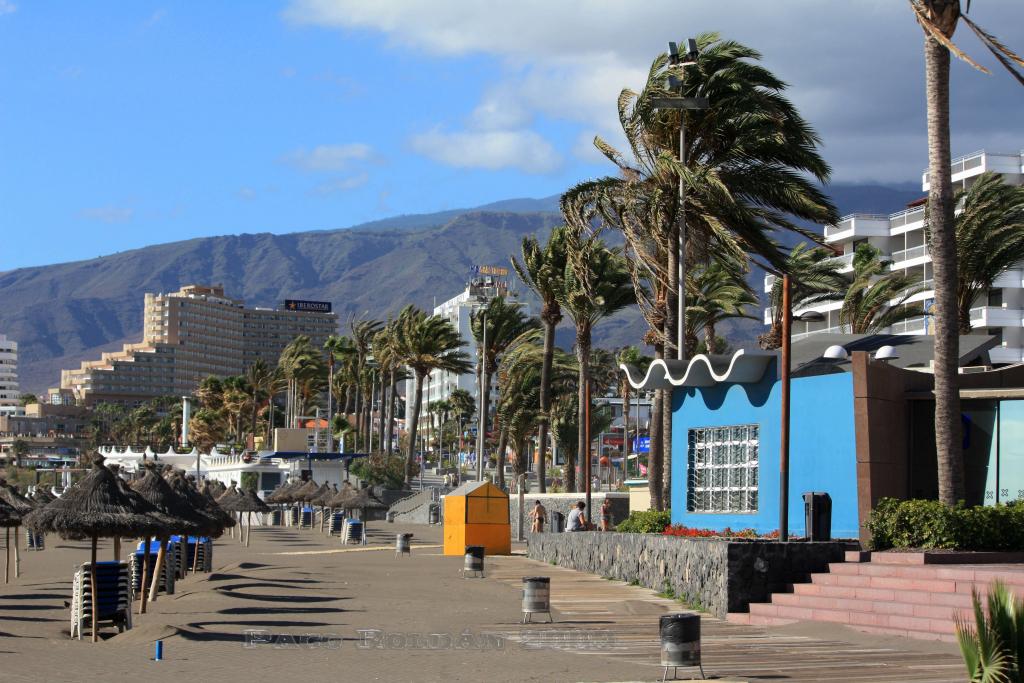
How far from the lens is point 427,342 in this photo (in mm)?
81938

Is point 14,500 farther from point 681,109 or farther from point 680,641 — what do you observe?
point 680,641

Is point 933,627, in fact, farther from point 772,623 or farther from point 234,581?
point 234,581

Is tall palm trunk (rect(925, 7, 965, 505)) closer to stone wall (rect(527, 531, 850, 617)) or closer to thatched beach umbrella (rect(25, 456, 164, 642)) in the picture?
stone wall (rect(527, 531, 850, 617))

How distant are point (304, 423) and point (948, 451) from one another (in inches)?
4462

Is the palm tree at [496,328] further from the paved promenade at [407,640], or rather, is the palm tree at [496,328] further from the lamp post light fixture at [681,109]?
the paved promenade at [407,640]

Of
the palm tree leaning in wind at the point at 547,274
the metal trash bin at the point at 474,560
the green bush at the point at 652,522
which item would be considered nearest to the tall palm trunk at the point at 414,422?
the palm tree leaning in wind at the point at 547,274

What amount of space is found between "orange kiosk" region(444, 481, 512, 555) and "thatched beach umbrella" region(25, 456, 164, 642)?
1928cm

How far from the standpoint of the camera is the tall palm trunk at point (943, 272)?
2105cm

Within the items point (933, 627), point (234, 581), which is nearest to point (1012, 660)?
point (933, 627)

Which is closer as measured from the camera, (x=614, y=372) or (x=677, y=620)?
(x=677, y=620)

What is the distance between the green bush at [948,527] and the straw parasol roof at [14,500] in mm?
18056

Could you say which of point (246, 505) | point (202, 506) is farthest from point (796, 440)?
point (246, 505)

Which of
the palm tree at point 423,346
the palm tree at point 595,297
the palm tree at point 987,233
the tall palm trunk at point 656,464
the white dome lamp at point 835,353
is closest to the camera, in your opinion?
the white dome lamp at point 835,353

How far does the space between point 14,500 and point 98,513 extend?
14.1 m
